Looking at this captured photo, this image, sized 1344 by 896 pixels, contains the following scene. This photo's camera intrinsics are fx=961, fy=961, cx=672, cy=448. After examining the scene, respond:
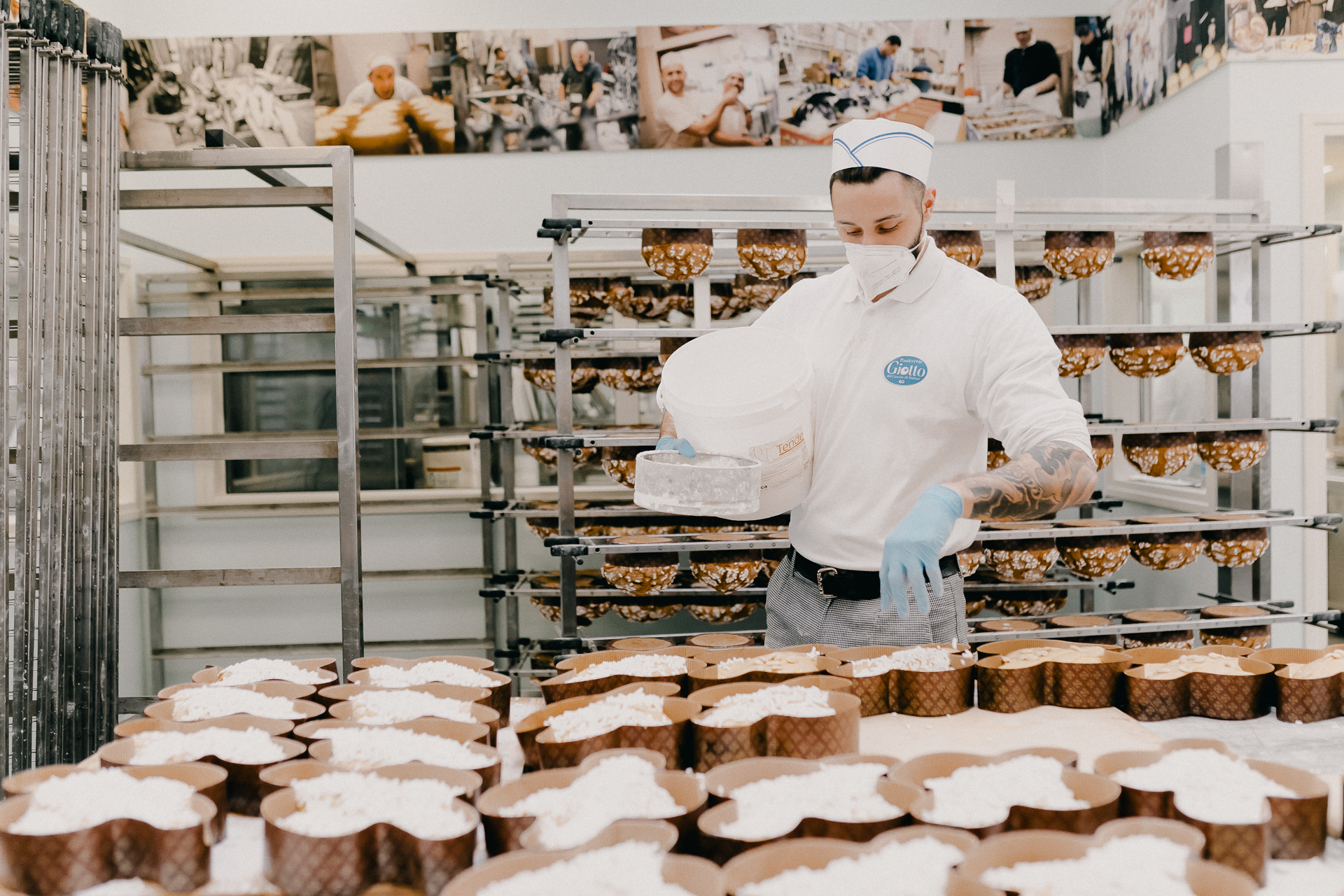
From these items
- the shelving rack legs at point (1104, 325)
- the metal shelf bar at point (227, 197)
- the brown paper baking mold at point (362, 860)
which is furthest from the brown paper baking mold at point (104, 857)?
the shelving rack legs at point (1104, 325)

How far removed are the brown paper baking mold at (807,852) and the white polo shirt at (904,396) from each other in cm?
103

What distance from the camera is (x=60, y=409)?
2328 mm

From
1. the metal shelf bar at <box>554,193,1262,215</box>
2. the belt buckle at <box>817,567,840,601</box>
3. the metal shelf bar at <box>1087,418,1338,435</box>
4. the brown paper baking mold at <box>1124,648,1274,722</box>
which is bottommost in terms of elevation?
the brown paper baking mold at <box>1124,648,1274,722</box>

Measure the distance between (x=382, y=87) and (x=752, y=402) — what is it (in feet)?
12.1

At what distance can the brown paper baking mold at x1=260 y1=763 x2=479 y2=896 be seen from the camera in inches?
36.6

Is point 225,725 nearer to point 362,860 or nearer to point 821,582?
point 362,860

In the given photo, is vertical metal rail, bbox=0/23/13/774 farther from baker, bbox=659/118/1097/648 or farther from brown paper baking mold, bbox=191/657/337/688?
baker, bbox=659/118/1097/648

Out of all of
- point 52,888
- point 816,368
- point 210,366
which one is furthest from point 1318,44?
point 210,366

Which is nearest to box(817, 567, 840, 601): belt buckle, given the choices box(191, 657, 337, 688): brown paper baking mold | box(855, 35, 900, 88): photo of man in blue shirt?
box(191, 657, 337, 688): brown paper baking mold

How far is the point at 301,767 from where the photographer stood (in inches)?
44.4

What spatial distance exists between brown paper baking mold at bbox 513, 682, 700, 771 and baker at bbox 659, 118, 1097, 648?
656 mm

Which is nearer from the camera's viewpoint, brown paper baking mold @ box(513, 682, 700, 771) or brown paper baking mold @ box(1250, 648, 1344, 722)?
brown paper baking mold @ box(513, 682, 700, 771)

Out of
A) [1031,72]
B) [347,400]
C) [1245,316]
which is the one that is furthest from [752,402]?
[1031,72]

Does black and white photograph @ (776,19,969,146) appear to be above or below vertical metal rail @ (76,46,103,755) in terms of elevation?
above
